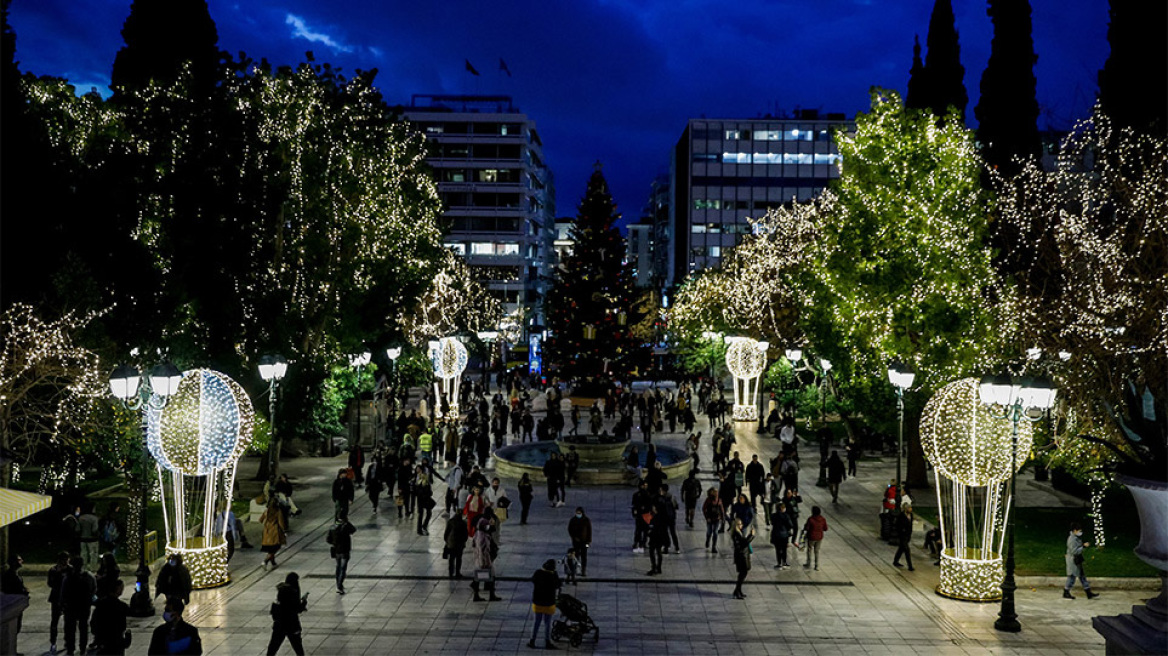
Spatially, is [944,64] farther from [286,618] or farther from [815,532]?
[286,618]

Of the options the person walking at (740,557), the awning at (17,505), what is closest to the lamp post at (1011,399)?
the person walking at (740,557)

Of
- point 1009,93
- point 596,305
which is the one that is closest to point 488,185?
point 596,305

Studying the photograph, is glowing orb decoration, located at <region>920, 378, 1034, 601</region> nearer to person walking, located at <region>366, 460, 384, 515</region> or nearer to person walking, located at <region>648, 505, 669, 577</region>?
person walking, located at <region>648, 505, 669, 577</region>

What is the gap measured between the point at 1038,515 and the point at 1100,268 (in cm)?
714

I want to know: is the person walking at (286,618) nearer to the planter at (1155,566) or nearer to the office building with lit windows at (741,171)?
the planter at (1155,566)

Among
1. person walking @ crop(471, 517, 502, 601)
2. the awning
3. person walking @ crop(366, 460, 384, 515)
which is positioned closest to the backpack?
person walking @ crop(471, 517, 502, 601)

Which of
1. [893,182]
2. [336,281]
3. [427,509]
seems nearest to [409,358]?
[336,281]

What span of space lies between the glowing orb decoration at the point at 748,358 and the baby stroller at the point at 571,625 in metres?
32.8

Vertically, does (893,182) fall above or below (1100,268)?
above

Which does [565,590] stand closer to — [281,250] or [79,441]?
[79,441]

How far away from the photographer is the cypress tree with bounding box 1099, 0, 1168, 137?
31609 millimetres

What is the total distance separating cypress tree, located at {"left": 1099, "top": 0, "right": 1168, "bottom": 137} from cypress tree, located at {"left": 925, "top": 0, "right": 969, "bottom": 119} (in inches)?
464

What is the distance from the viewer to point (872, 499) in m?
29.1

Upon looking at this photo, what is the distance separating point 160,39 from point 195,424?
25.2 meters
